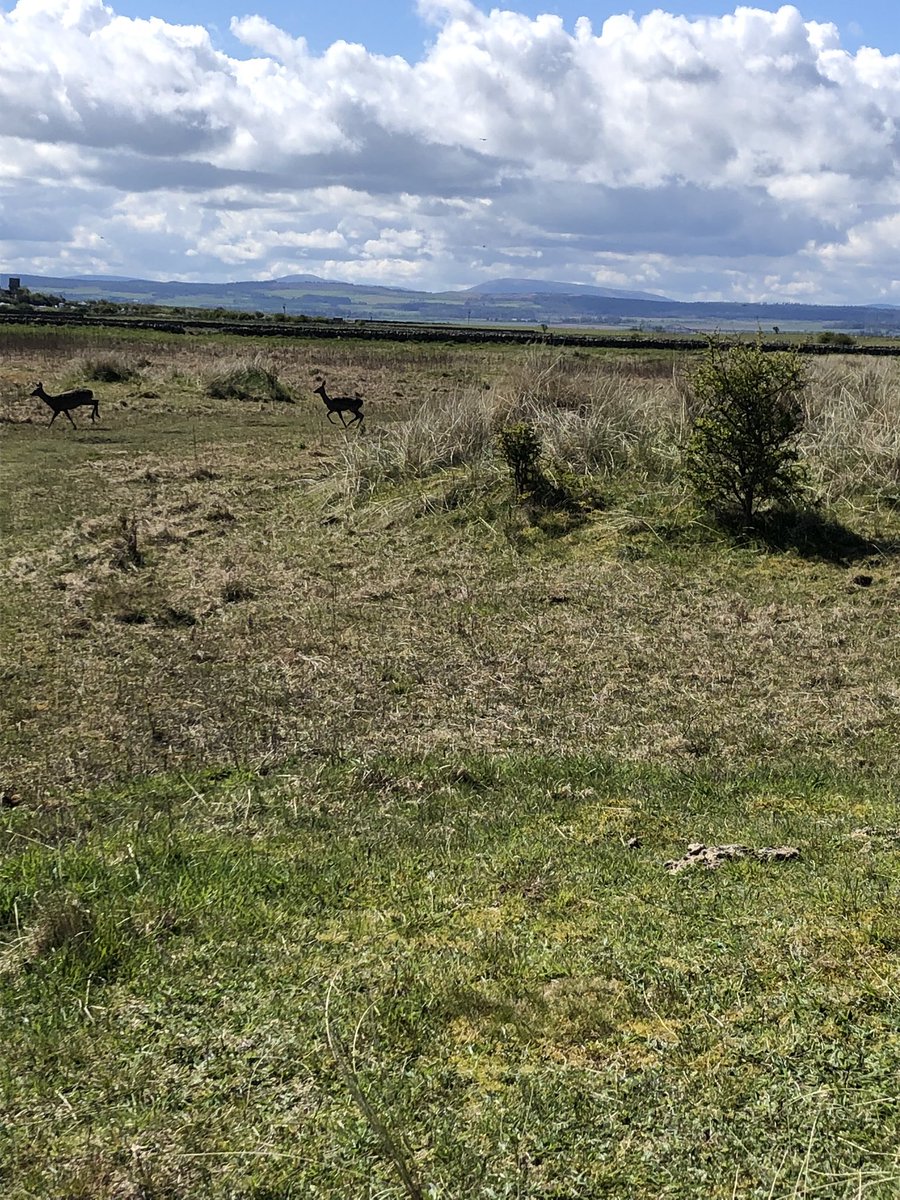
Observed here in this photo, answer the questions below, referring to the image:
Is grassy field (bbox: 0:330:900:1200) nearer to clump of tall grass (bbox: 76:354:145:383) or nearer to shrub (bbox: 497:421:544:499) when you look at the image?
shrub (bbox: 497:421:544:499)

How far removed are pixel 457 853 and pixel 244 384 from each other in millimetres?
25145

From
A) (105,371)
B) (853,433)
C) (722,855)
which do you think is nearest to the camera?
(722,855)

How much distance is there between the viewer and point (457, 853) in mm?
4422

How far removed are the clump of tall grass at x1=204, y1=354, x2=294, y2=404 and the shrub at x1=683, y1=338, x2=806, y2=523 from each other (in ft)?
58.5

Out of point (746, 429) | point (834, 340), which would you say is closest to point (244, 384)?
point (746, 429)

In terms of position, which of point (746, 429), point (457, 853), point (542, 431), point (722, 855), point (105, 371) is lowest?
point (457, 853)

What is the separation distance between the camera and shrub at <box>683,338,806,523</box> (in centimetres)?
1107

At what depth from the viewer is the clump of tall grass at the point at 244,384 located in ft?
88.8

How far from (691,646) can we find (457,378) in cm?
2715

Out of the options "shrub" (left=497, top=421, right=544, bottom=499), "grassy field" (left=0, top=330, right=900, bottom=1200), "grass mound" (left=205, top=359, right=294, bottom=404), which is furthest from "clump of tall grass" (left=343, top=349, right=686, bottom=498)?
"grass mound" (left=205, top=359, right=294, bottom=404)

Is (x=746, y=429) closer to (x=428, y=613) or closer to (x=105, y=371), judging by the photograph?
(x=428, y=613)

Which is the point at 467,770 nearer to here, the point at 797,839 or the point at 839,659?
the point at 797,839

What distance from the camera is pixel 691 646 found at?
7922 millimetres

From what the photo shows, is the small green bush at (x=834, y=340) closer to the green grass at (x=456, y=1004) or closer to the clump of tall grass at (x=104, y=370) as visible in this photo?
the clump of tall grass at (x=104, y=370)
